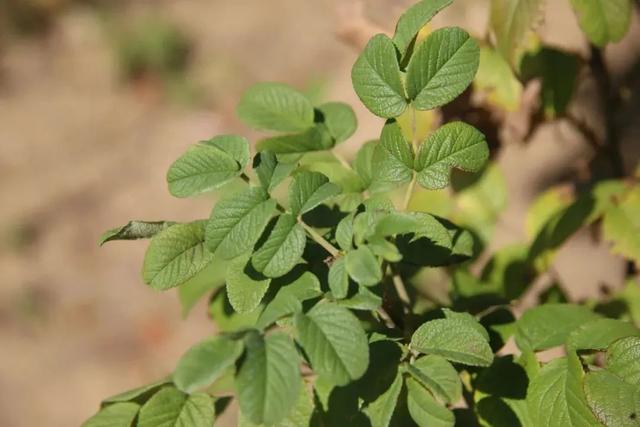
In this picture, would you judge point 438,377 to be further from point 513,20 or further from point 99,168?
point 99,168

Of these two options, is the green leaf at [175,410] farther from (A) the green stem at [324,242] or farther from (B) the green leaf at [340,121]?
(B) the green leaf at [340,121]

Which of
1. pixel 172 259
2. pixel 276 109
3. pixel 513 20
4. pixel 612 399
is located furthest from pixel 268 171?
pixel 513 20

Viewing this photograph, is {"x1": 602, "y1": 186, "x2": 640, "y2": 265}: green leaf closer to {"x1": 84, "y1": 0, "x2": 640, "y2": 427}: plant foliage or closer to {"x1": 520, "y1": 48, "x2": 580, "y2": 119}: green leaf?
{"x1": 520, "y1": 48, "x2": 580, "y2": 119}: green leaf

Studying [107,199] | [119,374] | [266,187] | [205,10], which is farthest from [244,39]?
[266,187]

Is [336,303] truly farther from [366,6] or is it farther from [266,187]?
[366,6]

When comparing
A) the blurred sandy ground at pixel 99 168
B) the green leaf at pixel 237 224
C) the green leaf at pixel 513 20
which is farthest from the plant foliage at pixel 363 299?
the blurred sandy ground at pixel 99 168

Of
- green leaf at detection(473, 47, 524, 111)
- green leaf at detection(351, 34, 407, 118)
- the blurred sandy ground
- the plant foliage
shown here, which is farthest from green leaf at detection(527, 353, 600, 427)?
the blurred sandy ground
